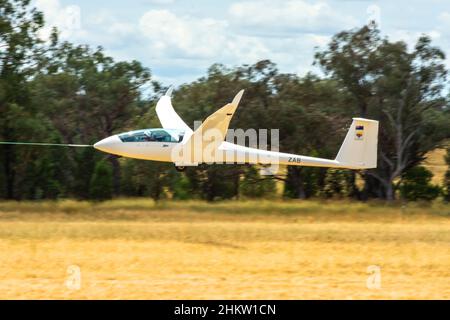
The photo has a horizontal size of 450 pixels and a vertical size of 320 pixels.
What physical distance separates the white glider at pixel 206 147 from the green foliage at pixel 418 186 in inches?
596

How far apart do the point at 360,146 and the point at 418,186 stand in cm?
1589

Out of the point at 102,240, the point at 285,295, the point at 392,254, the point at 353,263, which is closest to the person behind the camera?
the point at 285,295

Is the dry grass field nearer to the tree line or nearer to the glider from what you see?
the glider

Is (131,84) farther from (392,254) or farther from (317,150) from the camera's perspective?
(392,254)

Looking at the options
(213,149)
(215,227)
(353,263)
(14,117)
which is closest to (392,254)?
(353,263)

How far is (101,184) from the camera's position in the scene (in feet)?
123

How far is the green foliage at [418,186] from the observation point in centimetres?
4106

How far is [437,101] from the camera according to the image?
1651 inches

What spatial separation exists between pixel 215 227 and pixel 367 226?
4828 millimetres

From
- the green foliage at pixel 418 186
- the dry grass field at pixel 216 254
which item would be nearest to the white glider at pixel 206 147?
the dry grass field at pixel 216 254

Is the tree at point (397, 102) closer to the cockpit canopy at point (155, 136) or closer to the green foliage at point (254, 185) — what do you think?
the green foliage at point (254, 185)

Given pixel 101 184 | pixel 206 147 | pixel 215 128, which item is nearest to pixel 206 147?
pixel 206 147

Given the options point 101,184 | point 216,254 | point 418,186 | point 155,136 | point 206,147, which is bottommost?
point 216,254

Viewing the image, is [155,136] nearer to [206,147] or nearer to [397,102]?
[206,147]
